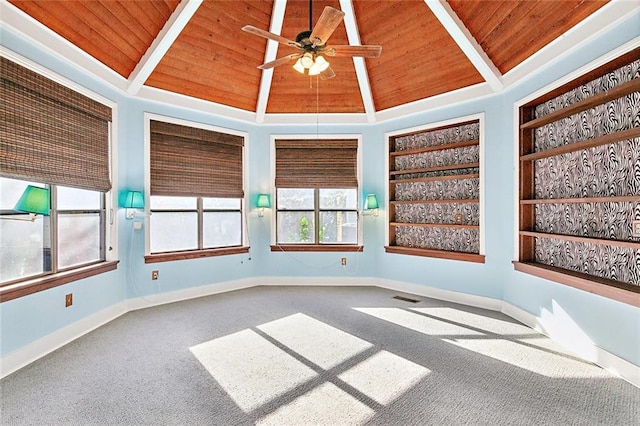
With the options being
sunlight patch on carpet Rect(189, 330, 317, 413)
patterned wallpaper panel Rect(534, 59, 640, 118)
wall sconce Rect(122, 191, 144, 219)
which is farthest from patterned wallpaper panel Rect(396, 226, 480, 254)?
wall sconce Rect(122, 191, 144, 219)

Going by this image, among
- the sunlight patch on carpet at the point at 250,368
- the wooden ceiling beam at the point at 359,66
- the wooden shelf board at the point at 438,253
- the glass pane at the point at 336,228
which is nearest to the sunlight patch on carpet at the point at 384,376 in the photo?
the sunlight patch on carpet at the point at 250,368

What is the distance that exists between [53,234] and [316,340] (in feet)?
9.70

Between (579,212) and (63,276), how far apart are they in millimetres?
5302

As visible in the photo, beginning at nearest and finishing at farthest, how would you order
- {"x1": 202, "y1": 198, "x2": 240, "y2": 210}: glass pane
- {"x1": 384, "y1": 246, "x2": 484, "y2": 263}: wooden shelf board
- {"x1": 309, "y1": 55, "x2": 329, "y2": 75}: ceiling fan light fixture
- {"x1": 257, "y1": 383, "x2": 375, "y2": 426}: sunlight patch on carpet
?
1. {"x1": 257, "y1": 383, "x2": 375, "y2": 426}: sunlight patch on carpet
2. {"x1": 309, "y1": 55, "x2": 329, "y2": 75}: ceiling fan light fixture
3. {"x1": 384, "y1": 246, "x2": 484, "y2": 263}: wooden shelf board
4. {"x1": 202, "y1": 198, "x2": 240, "y2": 210}: glass pane

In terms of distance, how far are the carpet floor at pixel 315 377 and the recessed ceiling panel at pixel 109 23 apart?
3.15m

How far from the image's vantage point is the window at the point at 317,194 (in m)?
5.70

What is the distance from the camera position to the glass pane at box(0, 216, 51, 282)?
288cm

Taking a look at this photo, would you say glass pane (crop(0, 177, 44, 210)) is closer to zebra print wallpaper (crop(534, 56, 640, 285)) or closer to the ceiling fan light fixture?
the ceiling fan light fixture

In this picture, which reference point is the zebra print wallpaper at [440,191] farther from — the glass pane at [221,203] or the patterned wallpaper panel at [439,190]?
the glass pane at [221,203]

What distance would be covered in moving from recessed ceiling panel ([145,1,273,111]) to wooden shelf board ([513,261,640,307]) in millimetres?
4706

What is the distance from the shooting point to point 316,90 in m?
5.44

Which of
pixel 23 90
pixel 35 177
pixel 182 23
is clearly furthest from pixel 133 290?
pixel 182 23

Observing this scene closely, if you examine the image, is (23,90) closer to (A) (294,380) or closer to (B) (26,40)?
(B) (26,40)

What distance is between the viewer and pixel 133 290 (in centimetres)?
445
